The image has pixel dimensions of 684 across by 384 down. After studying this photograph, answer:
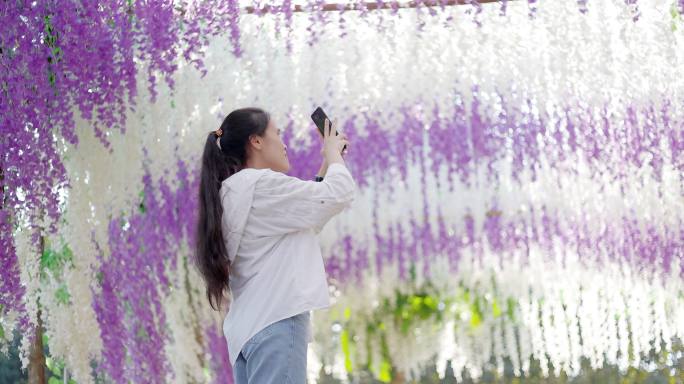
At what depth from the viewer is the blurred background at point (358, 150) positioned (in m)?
2.66

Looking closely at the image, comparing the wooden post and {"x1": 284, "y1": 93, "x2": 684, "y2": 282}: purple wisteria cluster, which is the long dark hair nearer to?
{"x1": 284, "y1": 93, "x2": 684, "y2": 282}: purple wisteria cluster

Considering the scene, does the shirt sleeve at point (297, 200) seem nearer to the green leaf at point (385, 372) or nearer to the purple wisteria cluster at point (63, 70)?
the purple wisteria cluster at point (63, 70)

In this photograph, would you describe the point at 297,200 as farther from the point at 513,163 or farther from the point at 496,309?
the point at 496,309

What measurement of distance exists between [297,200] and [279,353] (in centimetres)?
29

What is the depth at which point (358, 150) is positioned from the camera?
285 centimetres

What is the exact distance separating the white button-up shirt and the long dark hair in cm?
2

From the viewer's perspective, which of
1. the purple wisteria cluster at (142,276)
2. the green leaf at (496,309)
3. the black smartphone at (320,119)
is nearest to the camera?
the black smartphone at (320,119)

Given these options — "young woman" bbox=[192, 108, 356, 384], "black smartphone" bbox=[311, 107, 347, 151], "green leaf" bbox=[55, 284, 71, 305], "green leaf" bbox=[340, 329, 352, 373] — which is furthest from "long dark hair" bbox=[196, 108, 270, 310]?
"green leaf" bbox=[340, 329, 352, 373]

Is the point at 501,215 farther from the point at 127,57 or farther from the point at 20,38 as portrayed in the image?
the point at 20,38

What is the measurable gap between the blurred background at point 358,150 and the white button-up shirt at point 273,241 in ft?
3.85

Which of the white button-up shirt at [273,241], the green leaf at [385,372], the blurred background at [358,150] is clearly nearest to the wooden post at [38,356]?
the blurred background at [358,150]

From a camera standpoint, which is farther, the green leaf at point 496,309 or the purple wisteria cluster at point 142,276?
the green leaf at point 496,309

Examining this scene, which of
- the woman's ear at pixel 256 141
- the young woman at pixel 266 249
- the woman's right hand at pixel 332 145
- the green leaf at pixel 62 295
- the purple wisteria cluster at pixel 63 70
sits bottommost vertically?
the green leaf at pixel 62 295

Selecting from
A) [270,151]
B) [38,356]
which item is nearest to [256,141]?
[270,151]
